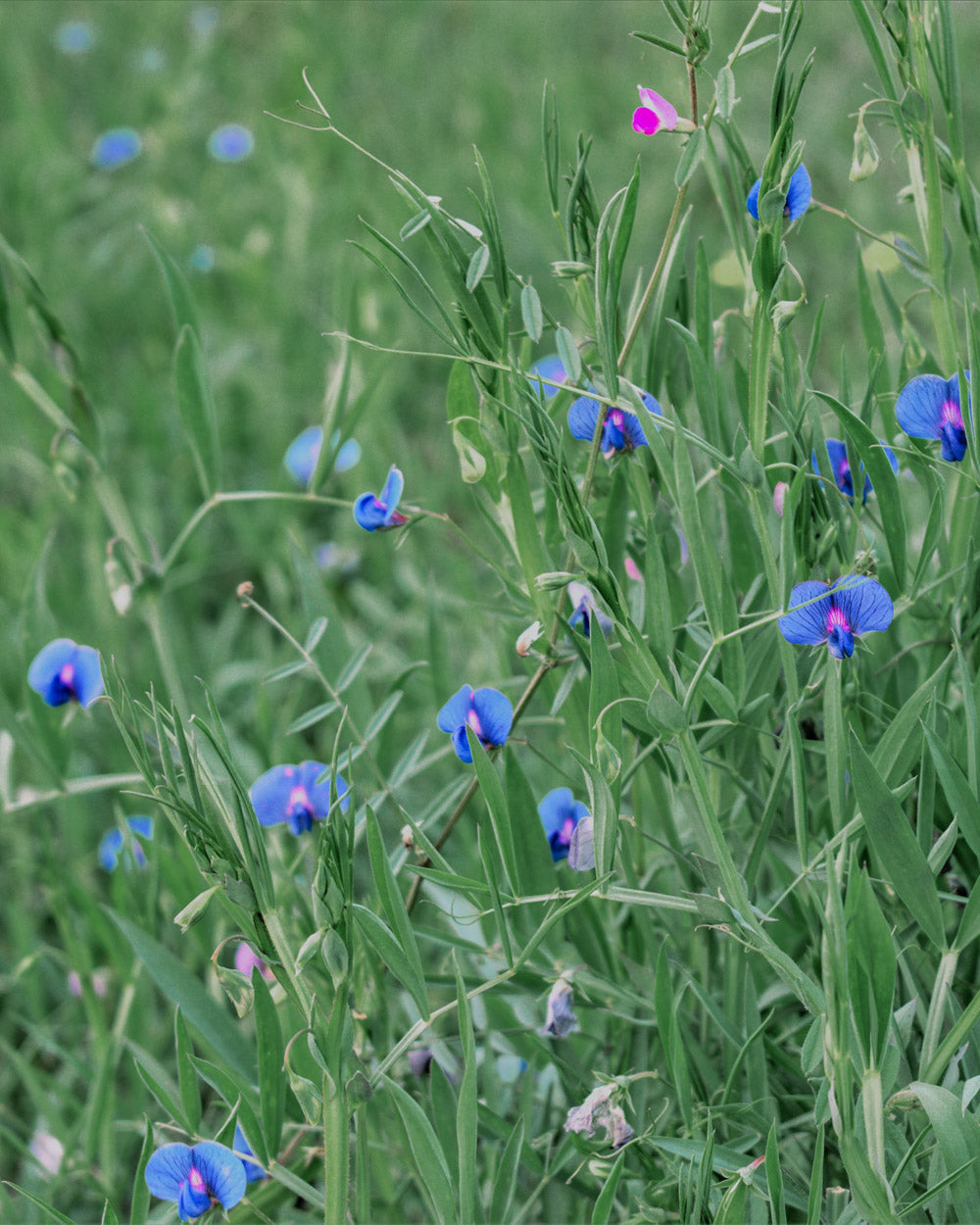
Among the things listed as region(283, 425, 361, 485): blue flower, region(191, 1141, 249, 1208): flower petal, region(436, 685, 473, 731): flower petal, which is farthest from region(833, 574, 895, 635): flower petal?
region(283, 425, 361, 485): blue flower

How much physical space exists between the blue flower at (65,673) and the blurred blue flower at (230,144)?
5.98ft

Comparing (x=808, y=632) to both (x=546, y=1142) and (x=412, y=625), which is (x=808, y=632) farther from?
(x=412, y=625)

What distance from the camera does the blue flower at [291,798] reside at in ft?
3.33

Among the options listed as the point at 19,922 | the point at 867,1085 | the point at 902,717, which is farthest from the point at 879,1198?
the point at 19,922

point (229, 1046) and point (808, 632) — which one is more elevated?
point (808, 632)

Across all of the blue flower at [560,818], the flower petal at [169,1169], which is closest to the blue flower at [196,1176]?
the flower petal at [169,1169]

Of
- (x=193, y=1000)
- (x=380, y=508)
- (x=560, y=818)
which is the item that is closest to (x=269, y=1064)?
(x=193, y=1000)

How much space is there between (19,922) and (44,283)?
130 cm

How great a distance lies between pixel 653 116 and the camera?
0.81 metres

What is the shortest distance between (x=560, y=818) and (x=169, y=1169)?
0.39 metres

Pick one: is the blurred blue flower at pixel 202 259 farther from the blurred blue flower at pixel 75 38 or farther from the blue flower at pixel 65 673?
the blue flower at pixel 65 673

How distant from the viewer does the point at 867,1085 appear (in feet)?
2.24

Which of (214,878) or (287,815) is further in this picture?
(287,815)

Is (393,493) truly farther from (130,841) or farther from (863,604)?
(130,841)
